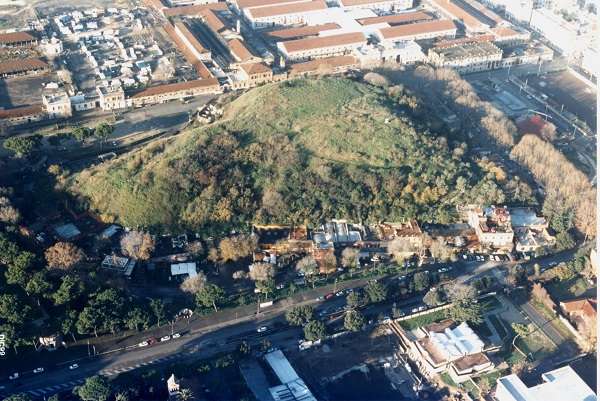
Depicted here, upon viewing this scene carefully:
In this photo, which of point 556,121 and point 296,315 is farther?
point 556,121

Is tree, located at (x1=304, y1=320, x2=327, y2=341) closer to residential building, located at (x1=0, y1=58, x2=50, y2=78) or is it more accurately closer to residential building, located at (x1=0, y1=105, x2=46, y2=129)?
residential building, located at (x1=0, y1=105, x2=46, y2=129)

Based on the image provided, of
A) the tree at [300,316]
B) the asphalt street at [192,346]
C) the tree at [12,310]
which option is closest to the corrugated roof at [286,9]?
the asphalt street at [192,346]

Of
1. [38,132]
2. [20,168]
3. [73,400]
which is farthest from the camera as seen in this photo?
[38,132]

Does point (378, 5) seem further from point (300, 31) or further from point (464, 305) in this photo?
point (464, 305)

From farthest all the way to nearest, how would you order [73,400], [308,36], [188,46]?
[308,36] < [188,46] < [73,400]

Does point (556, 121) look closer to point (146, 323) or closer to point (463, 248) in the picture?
point (463, 248)

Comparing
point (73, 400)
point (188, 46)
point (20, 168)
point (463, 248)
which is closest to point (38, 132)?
point (20, 168)

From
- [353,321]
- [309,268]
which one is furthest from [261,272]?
[353,321]

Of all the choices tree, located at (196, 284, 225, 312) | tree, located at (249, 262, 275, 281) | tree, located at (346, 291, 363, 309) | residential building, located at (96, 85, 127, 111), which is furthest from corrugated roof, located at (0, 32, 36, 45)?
tree, located at (346, 291, 363, 309)
